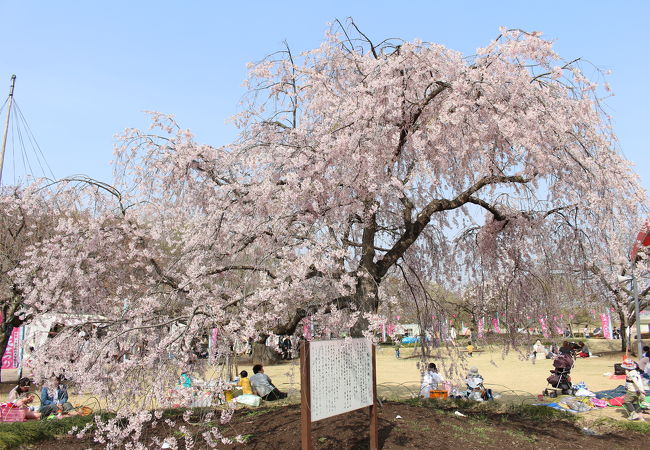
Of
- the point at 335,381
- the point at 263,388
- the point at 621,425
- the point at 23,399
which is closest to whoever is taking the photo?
the point at 335,381

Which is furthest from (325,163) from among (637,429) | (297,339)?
(637,429)

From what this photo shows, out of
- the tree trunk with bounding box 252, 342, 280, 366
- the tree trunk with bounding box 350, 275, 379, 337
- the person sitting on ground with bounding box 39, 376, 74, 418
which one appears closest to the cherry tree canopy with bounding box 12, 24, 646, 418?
the tree trunk with bounding box 350, 275, 379, 337

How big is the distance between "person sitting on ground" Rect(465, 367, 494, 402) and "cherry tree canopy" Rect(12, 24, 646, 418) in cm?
420

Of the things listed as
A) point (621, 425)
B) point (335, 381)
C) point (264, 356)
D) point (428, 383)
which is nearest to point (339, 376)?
point (335, 381)

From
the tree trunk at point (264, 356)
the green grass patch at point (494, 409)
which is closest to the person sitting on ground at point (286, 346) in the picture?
the green grass patch at point (494, 409)

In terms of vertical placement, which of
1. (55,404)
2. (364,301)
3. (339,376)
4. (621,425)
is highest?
(364,301)

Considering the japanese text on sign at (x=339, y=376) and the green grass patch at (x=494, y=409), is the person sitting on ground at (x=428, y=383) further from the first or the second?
the japanese text on sign at (x=339, y=376)

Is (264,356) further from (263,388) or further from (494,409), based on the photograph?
(494,409)

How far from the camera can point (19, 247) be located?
13.9 m

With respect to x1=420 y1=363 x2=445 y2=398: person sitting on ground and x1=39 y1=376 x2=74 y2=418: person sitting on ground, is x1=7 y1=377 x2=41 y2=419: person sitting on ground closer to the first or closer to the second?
x1=39 y1=376 x2=74 y2=418: person sitting on ground

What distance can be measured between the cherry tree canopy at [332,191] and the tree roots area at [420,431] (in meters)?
1.37

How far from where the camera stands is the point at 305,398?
5.14m

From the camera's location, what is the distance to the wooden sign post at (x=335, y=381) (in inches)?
203

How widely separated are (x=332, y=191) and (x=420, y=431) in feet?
10.9
